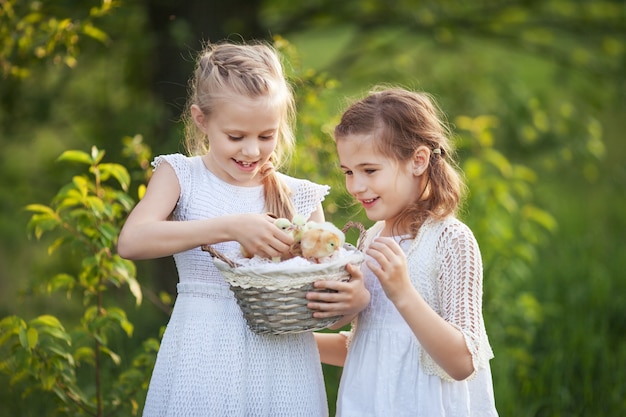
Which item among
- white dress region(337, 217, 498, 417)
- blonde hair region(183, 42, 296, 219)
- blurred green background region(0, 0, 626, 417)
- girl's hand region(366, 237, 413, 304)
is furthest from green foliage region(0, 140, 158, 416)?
girl's hand region(366, 237, 413, 304)

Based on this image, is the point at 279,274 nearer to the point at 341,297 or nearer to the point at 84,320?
the point at 341,297

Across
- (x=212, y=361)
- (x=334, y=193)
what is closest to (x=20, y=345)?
(x=212, y=361)

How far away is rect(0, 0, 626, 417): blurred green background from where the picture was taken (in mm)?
4051

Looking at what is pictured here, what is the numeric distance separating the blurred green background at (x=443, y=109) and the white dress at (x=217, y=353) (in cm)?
107

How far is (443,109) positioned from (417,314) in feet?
10.3

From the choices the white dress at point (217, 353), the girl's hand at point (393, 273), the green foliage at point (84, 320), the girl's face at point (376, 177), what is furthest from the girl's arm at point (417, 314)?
the green foliage at point (84, 320)

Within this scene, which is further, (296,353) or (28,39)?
(28,39)

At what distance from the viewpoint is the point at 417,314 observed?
230 cm

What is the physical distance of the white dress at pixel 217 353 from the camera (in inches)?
95.7

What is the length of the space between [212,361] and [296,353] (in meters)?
0.27

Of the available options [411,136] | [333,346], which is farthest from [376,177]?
[333,346]

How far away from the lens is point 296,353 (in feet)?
8.31

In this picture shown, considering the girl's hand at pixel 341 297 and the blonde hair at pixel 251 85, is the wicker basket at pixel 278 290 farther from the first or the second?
the blonde hair at pixel 251 85

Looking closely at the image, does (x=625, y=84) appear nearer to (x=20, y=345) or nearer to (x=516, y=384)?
(x=516, y=384)
